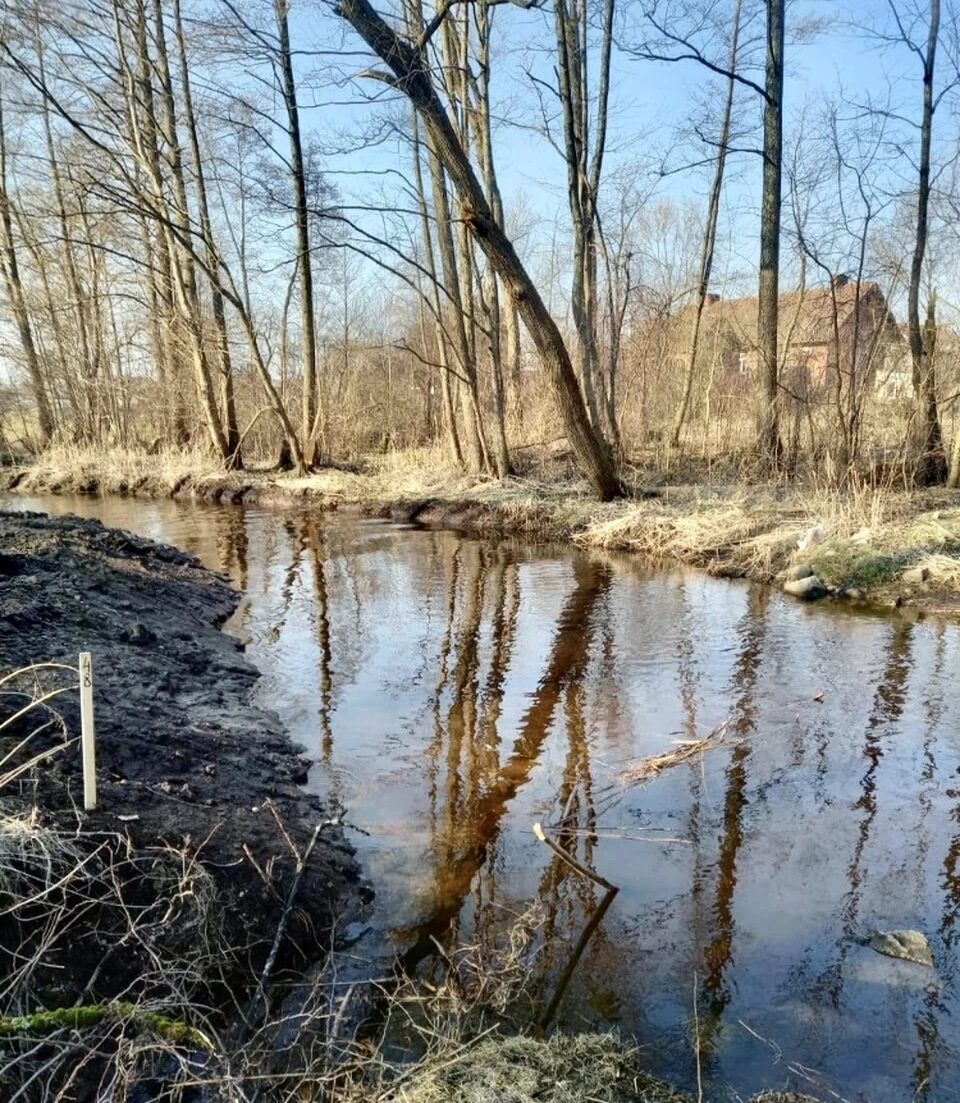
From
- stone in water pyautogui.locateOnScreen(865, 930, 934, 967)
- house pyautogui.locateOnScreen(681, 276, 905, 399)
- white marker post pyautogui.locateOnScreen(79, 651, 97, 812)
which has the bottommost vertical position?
stone in water pyautogui.locateOnScreen(865, 930, 934, 967)

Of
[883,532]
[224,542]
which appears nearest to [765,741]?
[883,532]

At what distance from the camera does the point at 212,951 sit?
2.95 metres

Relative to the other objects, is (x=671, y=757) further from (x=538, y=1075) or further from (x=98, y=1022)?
(x=98, y=1022)

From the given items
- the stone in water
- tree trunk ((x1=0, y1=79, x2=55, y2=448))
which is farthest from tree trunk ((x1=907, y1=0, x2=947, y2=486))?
tree trunk ((x1=0, y1=79, x2=55, y2=448))

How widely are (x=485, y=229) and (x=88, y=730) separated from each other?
8847 millimetres

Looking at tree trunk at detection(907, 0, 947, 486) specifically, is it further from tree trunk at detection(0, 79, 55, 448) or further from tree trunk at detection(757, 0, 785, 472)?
tree trunk at detection(0, 79, 55, 448)

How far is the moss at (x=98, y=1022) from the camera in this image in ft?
7.39

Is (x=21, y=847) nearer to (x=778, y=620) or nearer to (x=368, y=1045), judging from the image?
(x=368, y=1045)

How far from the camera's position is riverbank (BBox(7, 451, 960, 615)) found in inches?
343

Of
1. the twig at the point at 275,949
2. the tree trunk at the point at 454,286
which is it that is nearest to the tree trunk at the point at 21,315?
the tree trunk at the point at 454,286

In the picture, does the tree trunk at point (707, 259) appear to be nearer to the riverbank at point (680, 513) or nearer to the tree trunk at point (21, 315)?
the riverbank at point (680, 513)

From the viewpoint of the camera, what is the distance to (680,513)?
1135 centimetres

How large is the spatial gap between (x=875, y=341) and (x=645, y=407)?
6871 millimetres

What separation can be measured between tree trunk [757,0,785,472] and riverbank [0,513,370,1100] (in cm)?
1043
